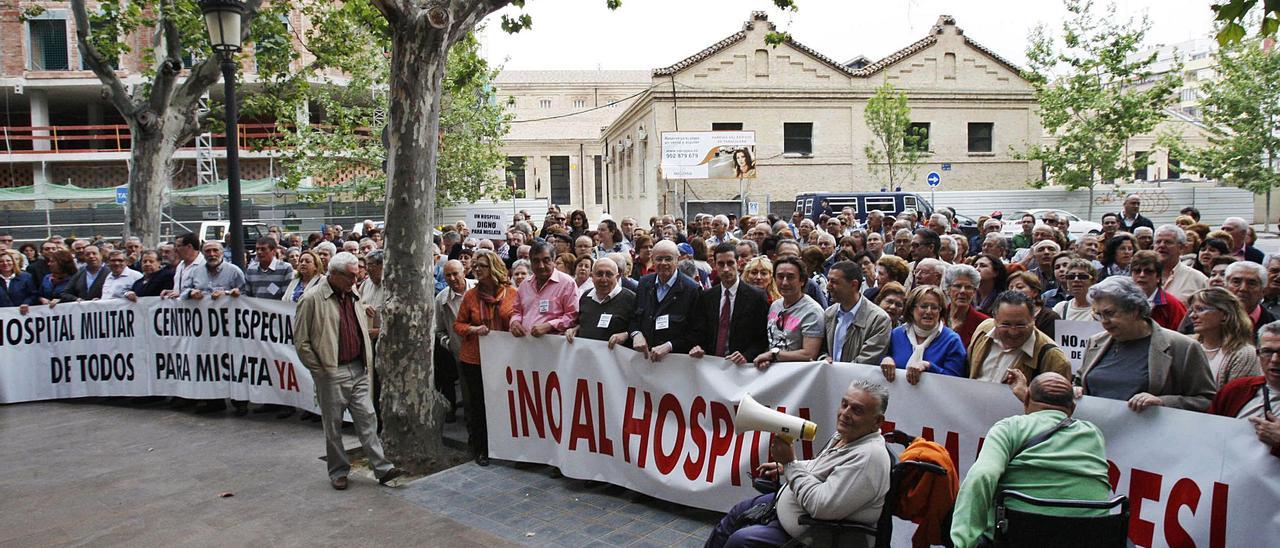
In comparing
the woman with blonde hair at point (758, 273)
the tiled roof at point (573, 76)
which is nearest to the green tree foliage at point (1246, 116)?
the woman with blonde hair at point (758, 273)

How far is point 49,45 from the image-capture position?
1528 inches

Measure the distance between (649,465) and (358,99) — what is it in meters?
27.4

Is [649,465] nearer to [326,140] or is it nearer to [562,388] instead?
[562,388]

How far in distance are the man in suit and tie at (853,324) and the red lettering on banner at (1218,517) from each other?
1924 millimetres

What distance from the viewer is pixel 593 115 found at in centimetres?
6725

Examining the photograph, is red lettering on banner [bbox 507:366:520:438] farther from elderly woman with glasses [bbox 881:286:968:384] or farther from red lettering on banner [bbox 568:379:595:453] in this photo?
elderly woman with glasses [bbox 881:286:968:384]

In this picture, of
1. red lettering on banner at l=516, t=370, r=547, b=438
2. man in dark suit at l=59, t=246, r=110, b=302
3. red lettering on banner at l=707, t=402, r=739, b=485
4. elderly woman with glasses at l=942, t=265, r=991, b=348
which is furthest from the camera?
man in dark suit at l=59, t=246, r=110, b=302

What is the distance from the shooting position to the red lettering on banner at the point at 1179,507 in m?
4.25

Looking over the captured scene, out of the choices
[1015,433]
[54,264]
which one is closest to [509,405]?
[1015,433]

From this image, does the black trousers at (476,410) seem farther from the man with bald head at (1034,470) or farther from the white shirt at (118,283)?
the white shirt at (118,283)

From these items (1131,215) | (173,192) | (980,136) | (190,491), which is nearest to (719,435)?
(190,491)

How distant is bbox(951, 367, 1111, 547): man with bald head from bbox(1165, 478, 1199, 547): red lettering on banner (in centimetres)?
86

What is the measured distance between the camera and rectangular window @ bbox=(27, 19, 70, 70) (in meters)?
38.6

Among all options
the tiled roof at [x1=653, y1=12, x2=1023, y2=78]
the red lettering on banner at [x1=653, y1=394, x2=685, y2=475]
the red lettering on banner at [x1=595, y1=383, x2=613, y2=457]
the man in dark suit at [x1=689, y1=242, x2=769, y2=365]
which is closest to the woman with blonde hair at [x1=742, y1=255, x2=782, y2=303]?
the man in dark suit at [x1=689, y1=242, x2=769, y2=365]
